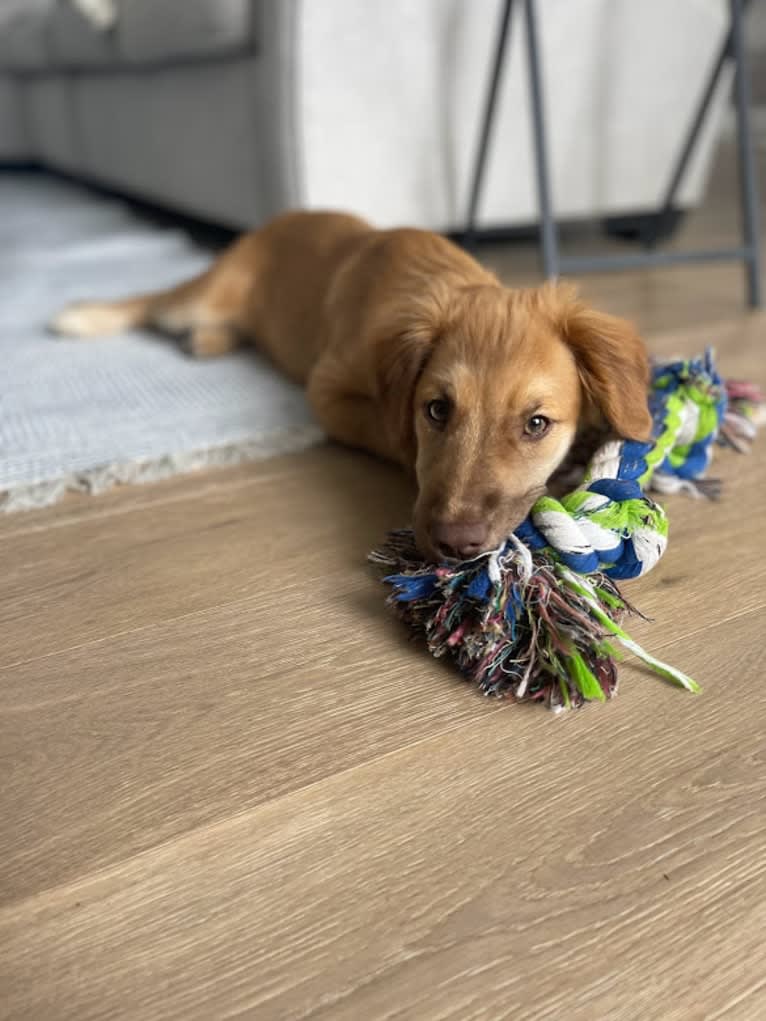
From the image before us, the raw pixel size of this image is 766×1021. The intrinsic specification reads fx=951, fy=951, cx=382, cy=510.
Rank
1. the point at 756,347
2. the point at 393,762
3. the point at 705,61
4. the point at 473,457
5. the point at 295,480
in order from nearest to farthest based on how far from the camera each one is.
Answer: the point at 393,762 → the point at 473,457 → the point at 295,480 → the point at 756,347 → the point at 705,61

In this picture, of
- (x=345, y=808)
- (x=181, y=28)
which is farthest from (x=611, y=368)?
(x=181, y=28)

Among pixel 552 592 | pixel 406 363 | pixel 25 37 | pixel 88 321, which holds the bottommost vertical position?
pixel 88 321

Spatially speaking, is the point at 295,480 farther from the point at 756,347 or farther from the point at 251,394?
the point at 756,347

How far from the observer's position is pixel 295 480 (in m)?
1.62

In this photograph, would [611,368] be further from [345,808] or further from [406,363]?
[345,808]

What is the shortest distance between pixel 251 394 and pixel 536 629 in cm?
116

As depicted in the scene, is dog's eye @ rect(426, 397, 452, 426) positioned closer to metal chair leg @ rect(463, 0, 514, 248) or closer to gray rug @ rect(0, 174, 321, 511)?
gray rug @ rect(0, 174, 321, 511)

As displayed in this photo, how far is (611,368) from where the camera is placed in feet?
4.37

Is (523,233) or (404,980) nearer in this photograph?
(404,980)

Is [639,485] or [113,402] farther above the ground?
[639,485]

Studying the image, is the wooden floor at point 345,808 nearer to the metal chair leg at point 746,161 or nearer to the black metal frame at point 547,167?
the black metal frame at point 547,167

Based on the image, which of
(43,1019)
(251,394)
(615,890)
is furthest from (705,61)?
(43,1019)

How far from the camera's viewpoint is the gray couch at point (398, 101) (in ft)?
8.95

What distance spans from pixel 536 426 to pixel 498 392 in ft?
0.24
